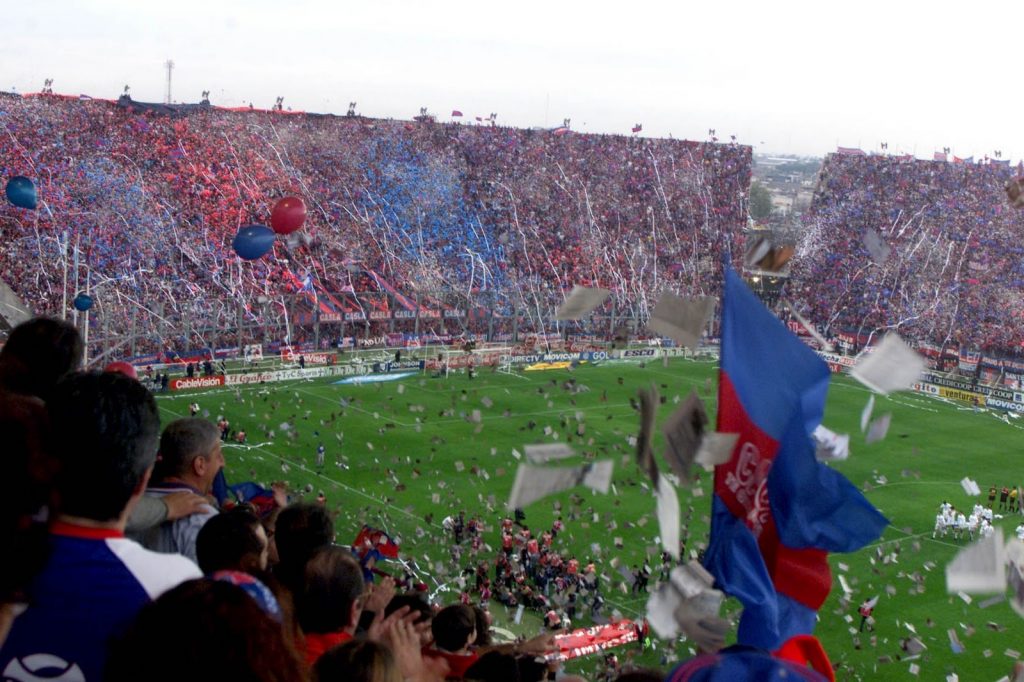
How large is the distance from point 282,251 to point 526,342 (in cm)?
918

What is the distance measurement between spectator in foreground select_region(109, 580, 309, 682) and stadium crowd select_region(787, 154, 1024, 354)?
44.3 metres

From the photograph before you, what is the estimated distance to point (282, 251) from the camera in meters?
39.2

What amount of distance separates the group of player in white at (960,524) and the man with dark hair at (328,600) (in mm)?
18677

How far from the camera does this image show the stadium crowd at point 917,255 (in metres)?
45.0

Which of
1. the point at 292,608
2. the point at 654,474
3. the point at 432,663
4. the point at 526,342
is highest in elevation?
the point at 654,474

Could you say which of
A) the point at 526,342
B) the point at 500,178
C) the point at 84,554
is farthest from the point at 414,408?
the point at 84,554

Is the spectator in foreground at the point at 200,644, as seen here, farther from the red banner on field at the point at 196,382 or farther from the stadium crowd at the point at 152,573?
the red banner on field at the point at 196,382

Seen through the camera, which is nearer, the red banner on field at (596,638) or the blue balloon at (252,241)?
the red banner on field at (596,638)

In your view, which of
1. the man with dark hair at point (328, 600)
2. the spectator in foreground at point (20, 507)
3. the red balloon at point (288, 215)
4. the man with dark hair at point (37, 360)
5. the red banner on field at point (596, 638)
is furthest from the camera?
the red balloon at point (288, 215)

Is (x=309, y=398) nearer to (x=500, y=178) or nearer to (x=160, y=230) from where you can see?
(x=160, y=230)

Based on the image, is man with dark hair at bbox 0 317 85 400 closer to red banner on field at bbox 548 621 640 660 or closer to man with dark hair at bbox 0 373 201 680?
man with dark hair at bbox 0 373 201 680

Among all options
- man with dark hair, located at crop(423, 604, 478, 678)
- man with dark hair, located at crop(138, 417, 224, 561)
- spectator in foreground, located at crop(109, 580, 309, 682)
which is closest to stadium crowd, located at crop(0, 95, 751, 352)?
man with dark hair, located at crop(138, 417, 224, 561)

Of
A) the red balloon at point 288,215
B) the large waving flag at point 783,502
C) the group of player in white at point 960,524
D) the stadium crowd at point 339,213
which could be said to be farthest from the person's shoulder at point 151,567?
the stadium crowd at point 339,213

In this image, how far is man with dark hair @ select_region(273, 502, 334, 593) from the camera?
11.1ft
